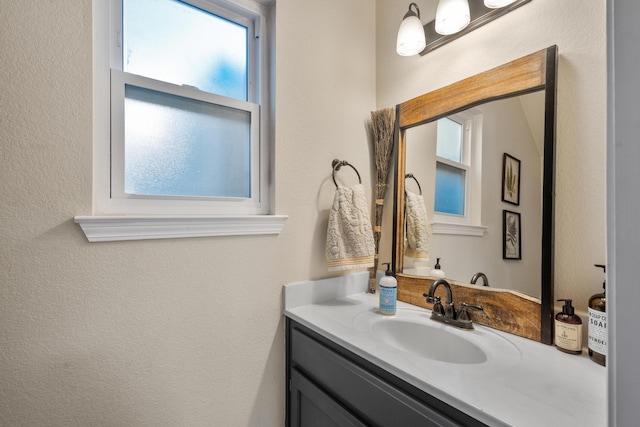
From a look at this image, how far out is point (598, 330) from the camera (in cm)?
73

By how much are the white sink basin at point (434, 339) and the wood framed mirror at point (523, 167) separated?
0.30ft

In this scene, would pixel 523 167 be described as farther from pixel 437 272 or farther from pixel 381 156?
pixel 381 156

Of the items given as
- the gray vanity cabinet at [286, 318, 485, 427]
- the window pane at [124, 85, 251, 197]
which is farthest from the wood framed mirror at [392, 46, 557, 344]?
the window pane at [124, 85, 251, 197]

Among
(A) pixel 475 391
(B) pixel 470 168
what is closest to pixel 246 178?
(B) pixel 470 168

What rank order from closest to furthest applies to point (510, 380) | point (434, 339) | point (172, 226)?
point (510, 380)
point (172, 226)
point (434, 339)

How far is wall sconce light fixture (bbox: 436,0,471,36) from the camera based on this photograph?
1036 mm

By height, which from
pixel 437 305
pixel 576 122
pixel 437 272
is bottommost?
pixel 437 305

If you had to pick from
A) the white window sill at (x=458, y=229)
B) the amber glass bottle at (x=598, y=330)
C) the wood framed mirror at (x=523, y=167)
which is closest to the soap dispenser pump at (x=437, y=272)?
the wood framed mirror at (x=523, y=167)

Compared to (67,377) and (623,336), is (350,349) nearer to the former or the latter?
(623,336)

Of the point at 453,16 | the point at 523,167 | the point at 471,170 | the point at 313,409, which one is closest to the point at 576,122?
the point at 523,167

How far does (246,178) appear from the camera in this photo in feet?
3.83

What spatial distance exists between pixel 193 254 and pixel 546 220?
115 centimetres

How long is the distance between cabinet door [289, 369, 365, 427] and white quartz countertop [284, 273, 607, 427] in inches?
7.8

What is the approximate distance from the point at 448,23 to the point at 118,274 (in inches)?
56.7
